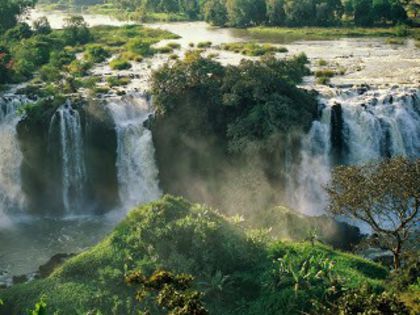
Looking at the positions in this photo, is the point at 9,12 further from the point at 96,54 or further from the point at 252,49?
the point at 252,49

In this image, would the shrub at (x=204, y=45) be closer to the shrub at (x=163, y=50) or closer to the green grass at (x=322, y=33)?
the shrub at (x=163, y=50)

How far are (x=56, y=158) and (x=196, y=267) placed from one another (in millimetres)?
16059

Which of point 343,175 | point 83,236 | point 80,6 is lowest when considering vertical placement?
point 83,236

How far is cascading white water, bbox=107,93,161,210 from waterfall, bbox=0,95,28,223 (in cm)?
592

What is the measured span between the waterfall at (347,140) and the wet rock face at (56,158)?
1170 centimetres

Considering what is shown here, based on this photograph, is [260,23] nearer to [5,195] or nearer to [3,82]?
[3,82]

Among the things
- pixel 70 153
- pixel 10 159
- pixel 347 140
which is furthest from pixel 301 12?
pixel 10 159

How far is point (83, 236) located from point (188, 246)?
10367mm

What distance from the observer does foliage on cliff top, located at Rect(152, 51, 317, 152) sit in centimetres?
3381

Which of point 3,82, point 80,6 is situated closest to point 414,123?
point 3,82

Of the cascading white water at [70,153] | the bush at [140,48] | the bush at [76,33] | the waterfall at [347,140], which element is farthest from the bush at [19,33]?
the waterfall at [347,140]

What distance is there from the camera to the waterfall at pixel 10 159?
115ft

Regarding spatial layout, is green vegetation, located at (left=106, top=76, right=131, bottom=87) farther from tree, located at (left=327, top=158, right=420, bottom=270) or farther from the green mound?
tree, located at (left=327, top=158, right=420, bottom=270)

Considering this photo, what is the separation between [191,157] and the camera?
117 ft
